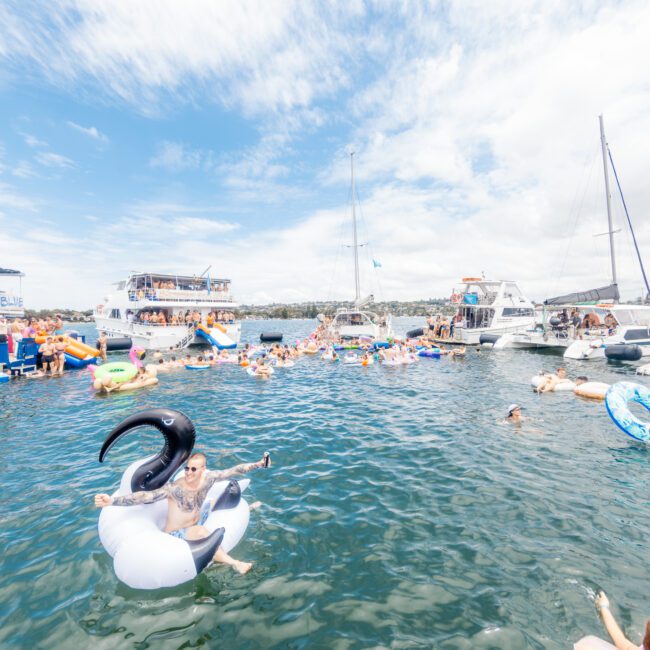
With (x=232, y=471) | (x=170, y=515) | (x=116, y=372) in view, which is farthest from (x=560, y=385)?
(x=116, y=372)

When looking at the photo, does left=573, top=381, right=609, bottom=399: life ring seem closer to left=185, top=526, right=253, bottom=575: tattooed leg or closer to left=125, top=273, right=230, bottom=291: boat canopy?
left=185, top=526, right=253, bottom=575: tattooed leg

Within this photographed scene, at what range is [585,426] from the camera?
1018 cm

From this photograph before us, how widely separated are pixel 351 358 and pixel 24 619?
63.9 feet

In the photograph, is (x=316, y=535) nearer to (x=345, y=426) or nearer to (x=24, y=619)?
(x=24, y=619)

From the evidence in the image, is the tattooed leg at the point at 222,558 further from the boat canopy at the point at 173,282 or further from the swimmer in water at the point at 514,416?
the boat canopy at the point at 173,282

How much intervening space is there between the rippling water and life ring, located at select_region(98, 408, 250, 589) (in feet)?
1.13

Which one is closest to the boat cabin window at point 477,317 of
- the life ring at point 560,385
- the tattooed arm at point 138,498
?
the life ring at point 560,385

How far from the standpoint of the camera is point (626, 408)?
30.8 feet

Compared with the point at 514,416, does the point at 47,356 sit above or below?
above

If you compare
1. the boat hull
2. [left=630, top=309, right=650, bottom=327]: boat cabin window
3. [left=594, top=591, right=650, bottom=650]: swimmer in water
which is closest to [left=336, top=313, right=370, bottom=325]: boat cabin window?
the boat hull

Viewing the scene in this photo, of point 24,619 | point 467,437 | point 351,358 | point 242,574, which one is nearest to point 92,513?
point 24,619

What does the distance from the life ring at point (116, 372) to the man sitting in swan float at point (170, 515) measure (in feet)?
38.8

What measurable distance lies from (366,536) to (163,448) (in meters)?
3.44

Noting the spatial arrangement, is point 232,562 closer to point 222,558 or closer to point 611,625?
point 222,558
